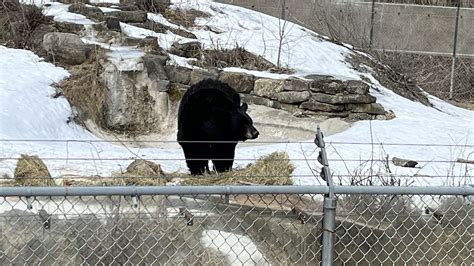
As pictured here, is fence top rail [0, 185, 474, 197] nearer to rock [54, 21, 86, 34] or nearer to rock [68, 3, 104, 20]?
rock [54, 21, 86, 34]

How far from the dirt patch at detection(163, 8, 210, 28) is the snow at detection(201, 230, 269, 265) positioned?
36.6 ft

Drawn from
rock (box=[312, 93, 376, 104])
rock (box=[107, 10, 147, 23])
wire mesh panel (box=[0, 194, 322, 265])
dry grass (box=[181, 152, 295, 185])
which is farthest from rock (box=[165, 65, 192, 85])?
wire mesh panel (box=[0, 194, 322, 265])

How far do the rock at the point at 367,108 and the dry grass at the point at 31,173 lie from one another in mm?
6857

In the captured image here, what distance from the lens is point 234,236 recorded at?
4.13 meters

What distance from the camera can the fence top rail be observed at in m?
3.21

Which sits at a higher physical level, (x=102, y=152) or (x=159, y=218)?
(x=159, y=218)

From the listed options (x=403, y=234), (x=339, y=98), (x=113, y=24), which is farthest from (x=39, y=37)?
(x=403, y=234)

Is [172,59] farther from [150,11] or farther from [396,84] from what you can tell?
[396,84]

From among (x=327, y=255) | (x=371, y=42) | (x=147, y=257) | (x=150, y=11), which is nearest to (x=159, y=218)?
(x=147, y=257)

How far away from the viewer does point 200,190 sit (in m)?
3.37

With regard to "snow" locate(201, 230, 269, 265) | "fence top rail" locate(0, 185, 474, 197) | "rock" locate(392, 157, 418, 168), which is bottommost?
"rock" locate(392, 157, 418, 168)

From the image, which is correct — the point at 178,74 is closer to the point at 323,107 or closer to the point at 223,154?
the point at 323,107

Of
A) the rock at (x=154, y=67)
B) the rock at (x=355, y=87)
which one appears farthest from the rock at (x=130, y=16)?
the rock at (x=355, y=87)

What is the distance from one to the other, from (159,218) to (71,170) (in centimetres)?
334
